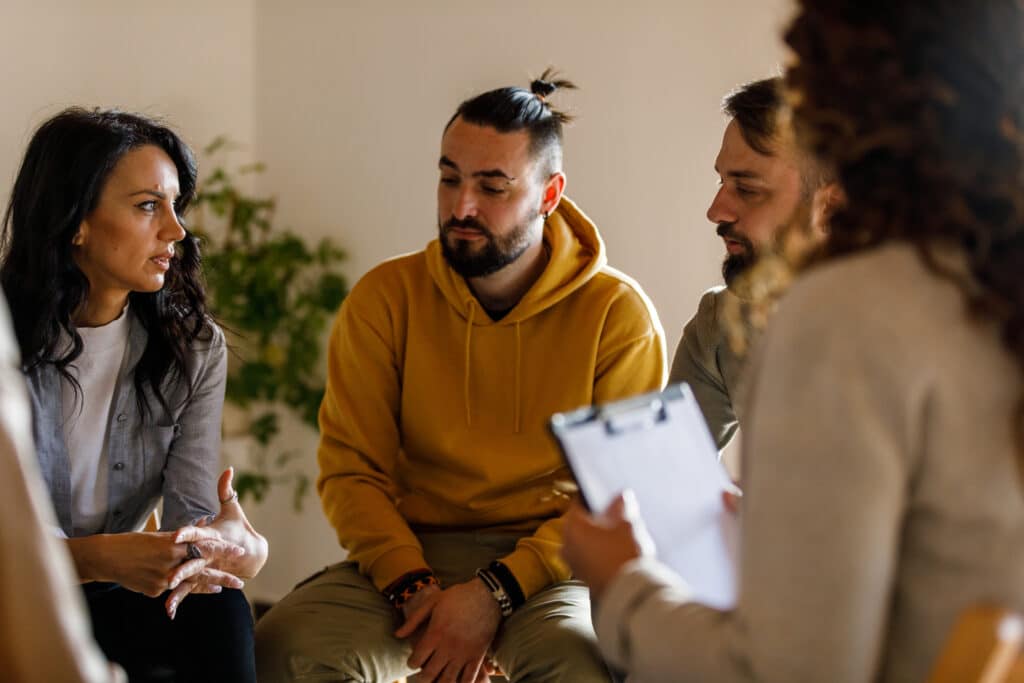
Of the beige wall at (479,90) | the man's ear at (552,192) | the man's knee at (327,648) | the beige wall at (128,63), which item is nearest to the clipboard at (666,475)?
the man's knee at (327,648)

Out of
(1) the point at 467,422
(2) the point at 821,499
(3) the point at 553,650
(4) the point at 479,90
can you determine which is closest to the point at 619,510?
(2) the point at 821,499

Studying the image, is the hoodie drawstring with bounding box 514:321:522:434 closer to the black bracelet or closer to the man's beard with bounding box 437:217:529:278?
the man's beard with bounding box 437:217:529:278

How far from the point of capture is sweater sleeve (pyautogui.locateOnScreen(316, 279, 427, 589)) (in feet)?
7.07

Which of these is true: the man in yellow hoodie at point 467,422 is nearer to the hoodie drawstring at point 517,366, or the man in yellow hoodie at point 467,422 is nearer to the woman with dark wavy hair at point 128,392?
the hoodie drawstring at point 517,366

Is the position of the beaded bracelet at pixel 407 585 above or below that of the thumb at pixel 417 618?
above

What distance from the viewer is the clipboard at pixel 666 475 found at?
1.32 metres

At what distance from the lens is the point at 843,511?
898 millimetres

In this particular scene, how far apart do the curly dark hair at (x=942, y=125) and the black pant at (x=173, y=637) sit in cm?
136

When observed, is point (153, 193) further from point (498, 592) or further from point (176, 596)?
point (498, 592)

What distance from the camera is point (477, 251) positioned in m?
2.30

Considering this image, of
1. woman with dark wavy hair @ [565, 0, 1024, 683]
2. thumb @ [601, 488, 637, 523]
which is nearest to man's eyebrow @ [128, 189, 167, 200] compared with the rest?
thumb @ [601, 488, 637, 523]

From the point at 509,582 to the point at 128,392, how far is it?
2.48 feet

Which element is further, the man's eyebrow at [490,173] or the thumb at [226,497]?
the man's eyebrow at [490,173]

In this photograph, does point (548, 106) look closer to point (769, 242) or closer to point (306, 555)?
point (769, 242)
